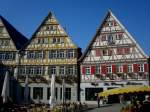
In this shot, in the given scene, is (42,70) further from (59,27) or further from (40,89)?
(59,27)

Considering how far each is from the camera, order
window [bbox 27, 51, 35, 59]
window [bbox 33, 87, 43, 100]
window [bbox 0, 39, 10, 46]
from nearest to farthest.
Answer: window [bbox 33, 87, 43, 100], window [bbox 27, 51, 35, 59], window [bbox 0, 39, 10, 46]

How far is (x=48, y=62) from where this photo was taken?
1681 inches

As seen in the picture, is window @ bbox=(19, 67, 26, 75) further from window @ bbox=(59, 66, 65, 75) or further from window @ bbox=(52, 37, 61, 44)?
window @ bbox=(52, 37, 61, 44)

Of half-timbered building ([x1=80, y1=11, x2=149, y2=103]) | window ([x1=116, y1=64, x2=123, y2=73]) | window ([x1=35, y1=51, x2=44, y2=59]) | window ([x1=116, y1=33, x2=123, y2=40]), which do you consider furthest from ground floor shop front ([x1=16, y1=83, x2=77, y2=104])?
window ([x1=116, y1=33, x2=123, y2=40])

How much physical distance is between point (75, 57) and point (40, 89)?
6878 millimetres

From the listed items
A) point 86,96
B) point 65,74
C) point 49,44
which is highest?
point 49,44

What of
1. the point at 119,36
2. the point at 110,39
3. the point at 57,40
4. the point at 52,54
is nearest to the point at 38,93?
the point at 52,54

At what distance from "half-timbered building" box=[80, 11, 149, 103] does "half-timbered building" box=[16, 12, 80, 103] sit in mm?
1711

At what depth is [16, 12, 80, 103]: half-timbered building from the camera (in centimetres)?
4162

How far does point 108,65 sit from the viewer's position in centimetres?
4022

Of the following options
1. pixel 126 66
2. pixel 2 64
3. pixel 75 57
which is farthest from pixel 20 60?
pixel 126 66

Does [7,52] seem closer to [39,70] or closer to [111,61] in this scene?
[39,70]

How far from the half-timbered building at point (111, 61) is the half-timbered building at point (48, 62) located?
1.71 m

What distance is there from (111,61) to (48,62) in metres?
9.20
